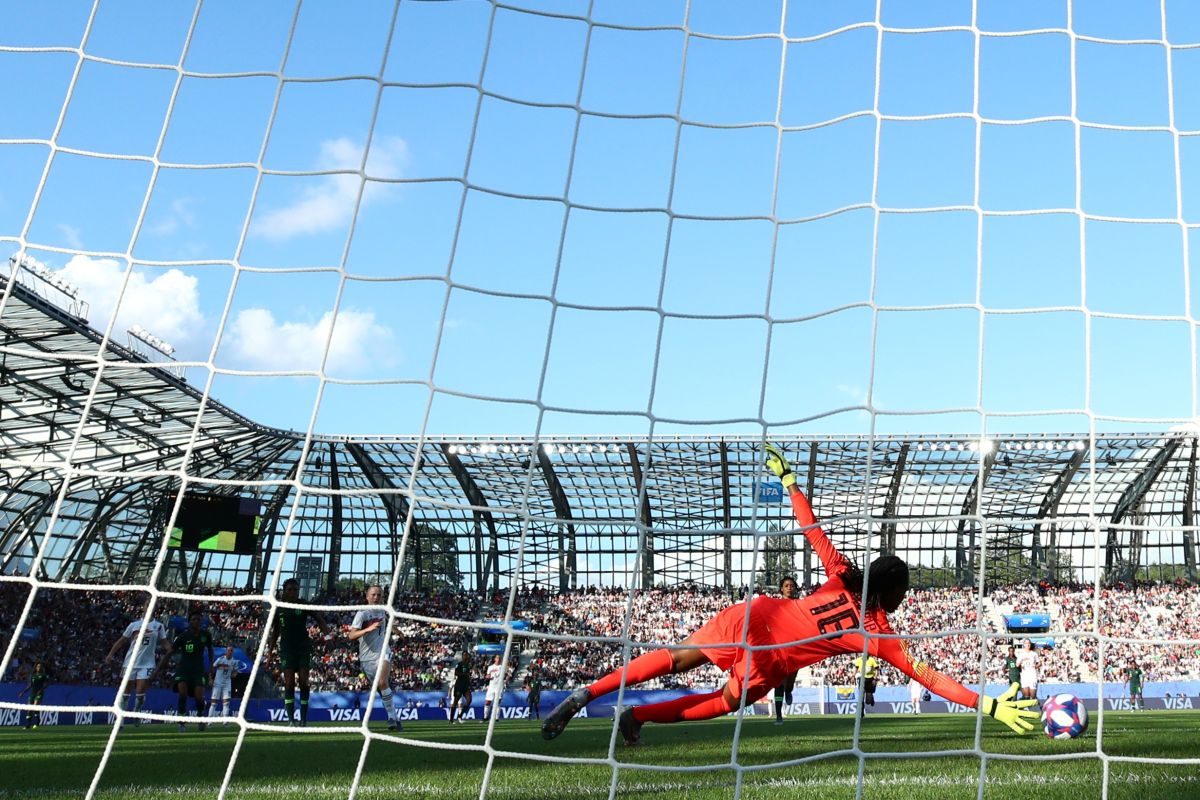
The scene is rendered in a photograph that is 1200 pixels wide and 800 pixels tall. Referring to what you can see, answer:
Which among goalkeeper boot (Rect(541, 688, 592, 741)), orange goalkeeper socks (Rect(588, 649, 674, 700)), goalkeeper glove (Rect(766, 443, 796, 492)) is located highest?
goalkeeper glove (Rect(766, 443, 796, 492))

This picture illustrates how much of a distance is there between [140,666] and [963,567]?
29.3m

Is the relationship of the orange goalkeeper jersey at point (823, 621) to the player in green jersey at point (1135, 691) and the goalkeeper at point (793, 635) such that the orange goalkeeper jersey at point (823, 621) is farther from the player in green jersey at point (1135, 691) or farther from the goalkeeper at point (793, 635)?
the player in green jersey at point (1135, 691)

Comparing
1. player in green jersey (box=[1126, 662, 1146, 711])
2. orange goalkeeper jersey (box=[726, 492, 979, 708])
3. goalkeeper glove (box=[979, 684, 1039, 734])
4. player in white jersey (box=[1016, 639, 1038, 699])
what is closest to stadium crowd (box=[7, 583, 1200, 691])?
player in green jersey (box=[1126, 662, 1146, 711])

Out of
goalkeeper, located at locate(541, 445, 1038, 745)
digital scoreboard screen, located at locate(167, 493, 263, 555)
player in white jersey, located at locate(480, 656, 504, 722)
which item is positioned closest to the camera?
player in white jersey, located at locate(480, 656, 504, 722)

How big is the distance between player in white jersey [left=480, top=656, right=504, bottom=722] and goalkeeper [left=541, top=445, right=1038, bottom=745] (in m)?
0.70

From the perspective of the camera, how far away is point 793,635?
4730 millimetres


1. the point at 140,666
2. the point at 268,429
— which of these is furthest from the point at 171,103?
the point at 268,429

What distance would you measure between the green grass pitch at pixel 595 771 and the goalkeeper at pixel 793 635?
0.40 metres

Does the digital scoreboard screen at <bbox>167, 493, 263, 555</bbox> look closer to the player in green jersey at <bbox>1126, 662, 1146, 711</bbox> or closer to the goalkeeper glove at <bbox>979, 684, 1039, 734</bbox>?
the goalkeeper glove at <bbox>979, 684, 1039, 734</bbox>

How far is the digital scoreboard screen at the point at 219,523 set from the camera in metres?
19.0

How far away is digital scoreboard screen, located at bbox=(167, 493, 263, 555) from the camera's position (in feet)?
62.3

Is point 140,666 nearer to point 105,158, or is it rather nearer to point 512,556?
point 105,158

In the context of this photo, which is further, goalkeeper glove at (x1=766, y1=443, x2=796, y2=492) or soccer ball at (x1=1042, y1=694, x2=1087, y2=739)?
soccer ball at (x1=1042, y1=694, x2=1087, y2=739)

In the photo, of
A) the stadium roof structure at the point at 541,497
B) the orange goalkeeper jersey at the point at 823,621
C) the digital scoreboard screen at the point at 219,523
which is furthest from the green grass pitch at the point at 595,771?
the stadium roof structure at the point at 541,497
